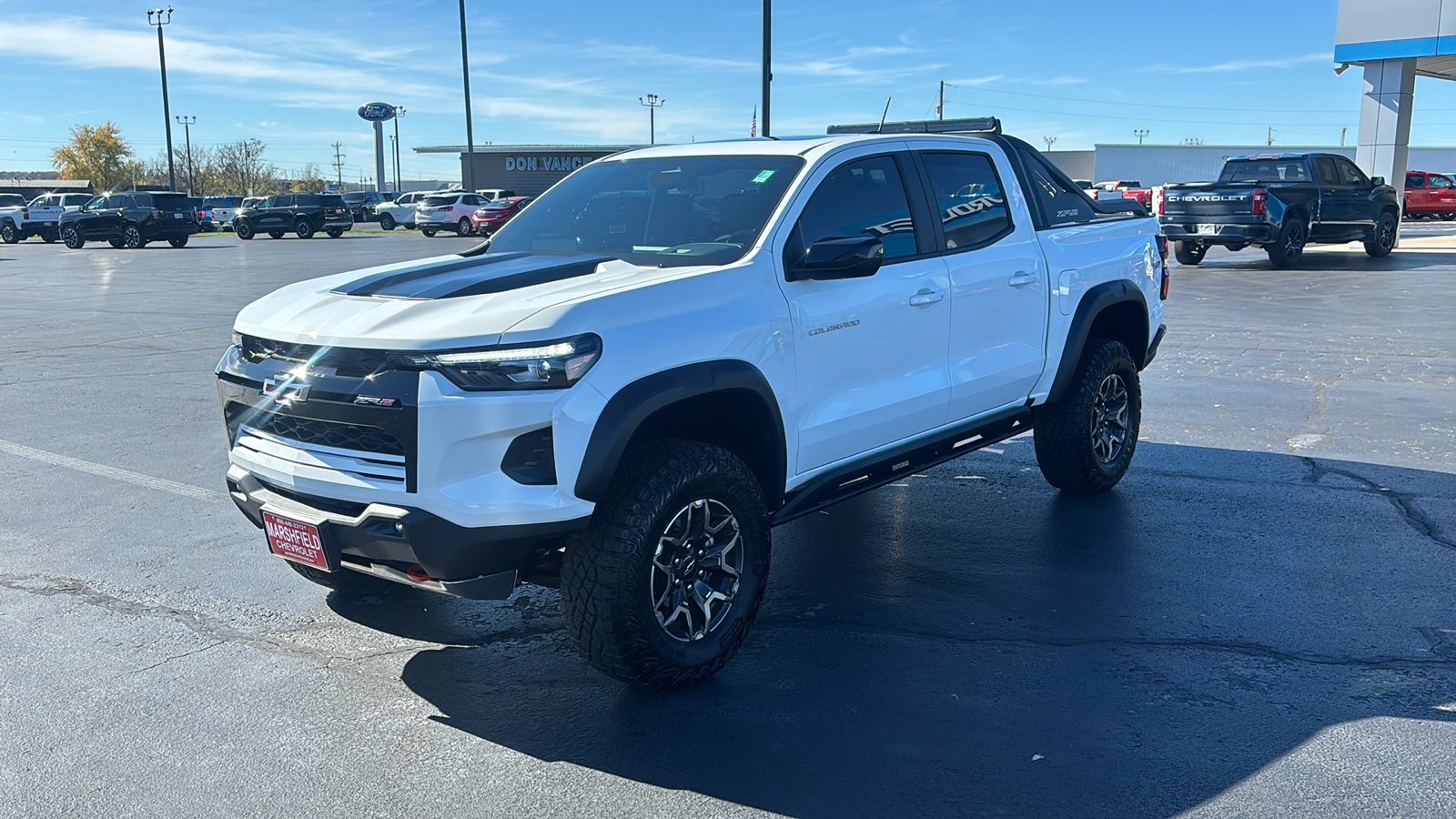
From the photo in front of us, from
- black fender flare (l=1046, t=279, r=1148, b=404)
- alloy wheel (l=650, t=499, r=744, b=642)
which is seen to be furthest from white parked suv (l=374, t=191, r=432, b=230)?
alloy wheel (l=650, t=499, r=744, b=642)

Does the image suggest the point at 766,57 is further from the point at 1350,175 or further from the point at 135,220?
the point at 135,220

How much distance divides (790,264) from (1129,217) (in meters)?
3.27

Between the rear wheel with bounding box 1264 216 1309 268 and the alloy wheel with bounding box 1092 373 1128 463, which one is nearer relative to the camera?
the alloy wheel with bounding box 1092 373 1128 463

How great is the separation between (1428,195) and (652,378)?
163ft

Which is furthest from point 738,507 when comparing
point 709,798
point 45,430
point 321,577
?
point 45,430

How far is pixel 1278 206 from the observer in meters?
19.8

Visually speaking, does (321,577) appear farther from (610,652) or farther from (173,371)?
(173,371)

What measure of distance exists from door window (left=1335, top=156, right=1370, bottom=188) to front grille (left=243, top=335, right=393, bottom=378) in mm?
21586

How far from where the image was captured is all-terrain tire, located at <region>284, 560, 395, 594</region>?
179 inches

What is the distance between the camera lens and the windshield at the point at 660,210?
14.8ft

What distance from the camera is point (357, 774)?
343cm

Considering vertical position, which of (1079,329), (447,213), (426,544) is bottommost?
(426,544)

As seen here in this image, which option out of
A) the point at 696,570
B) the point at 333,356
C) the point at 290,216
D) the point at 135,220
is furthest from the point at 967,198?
the point at 290,216

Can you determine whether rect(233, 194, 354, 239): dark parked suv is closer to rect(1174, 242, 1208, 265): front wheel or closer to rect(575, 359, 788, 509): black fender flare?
rect(1174, 242, 1208, 265): front wheel
